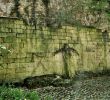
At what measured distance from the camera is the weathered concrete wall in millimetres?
8844

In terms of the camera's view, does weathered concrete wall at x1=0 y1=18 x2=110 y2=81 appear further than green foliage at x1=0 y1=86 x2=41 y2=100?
Yes

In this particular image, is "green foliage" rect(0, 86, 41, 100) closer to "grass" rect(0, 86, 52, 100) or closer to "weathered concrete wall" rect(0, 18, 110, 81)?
"grass" rect(0, 86, 52, 100)

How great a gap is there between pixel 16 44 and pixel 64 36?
2.01m

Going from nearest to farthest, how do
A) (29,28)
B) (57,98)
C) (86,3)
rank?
1. (57,98)
2. (29,28)
3. (86,3)

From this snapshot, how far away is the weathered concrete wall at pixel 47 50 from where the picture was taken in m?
A: 8.84

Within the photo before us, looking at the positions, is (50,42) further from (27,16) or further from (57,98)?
(57,98)

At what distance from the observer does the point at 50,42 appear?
9938 millimetres

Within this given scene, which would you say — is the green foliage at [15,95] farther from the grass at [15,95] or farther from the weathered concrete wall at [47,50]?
the weathered concrete wall at [47,50]

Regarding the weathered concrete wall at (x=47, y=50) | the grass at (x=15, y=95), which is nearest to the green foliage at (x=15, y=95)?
the grass at (x=15, y=95)

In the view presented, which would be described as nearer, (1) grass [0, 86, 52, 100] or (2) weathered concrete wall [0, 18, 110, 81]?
(1) grass [0, 86, 52, 100]

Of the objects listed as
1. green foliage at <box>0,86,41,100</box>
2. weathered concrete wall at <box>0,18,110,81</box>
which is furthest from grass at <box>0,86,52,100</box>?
weathered concrete wall at <box>0,18,110,81</box>

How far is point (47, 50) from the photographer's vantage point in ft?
32.1

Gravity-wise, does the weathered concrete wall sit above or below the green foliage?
above

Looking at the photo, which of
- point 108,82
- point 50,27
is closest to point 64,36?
point 50,27
